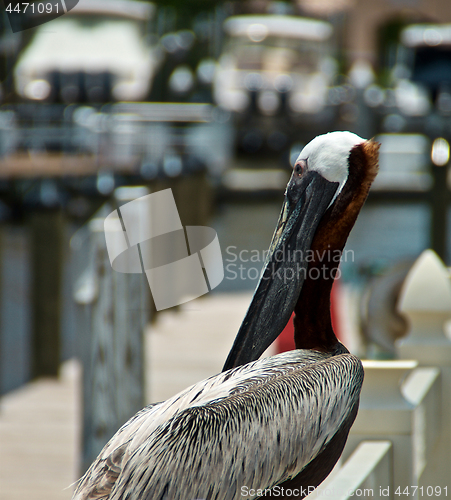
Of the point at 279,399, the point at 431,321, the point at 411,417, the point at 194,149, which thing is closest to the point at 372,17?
the point at 194,149

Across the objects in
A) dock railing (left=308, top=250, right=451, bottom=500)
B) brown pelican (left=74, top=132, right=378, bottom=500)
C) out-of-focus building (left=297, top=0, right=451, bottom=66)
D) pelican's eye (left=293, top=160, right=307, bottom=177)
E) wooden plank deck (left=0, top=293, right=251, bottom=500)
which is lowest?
wooden plank deck (left=0, top=293, right=251, bottom=500)

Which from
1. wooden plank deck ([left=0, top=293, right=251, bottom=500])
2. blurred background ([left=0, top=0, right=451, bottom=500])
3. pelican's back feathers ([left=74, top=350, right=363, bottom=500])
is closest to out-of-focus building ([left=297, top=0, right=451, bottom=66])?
blurred background ([left=0, top=0, right=451, bottom=500])

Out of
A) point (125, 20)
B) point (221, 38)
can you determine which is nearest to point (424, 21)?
point (221, 38)

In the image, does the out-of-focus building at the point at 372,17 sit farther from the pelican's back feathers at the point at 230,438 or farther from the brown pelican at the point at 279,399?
the pelican's back feathers at the point at 230,438

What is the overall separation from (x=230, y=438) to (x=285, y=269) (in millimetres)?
445

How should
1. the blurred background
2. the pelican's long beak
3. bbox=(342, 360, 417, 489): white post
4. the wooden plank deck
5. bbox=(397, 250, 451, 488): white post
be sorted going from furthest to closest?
the blurred background
the wooden plank deck
bbox=(397, 250, 451, 488): white post
bbox=(342, 360, 417, 489): white post
the pelican's long beak

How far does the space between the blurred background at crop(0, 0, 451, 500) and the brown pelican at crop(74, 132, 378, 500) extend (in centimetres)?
90

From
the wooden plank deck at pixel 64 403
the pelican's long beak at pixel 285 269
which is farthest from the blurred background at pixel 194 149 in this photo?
the pelican's long beak at pixel 285 269

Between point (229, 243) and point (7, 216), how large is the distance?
3.00 meters

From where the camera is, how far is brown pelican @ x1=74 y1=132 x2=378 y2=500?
131 cm

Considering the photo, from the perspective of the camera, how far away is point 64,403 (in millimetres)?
3617

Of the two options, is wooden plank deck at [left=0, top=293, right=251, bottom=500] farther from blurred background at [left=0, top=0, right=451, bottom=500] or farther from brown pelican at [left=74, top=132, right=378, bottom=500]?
brown pelican at [left=74, top=132, right=378, bottom=500]

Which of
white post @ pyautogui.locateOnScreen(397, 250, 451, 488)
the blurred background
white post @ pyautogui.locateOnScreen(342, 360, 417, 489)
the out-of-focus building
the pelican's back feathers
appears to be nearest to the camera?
the pelican's back feathers

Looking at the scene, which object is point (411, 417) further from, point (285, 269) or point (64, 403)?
point (64, 403)
